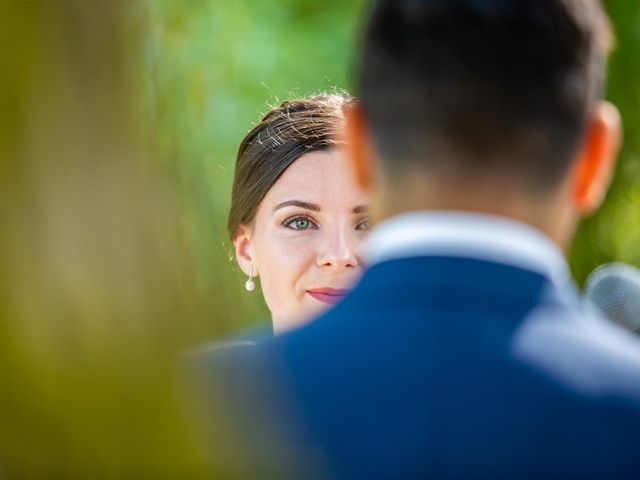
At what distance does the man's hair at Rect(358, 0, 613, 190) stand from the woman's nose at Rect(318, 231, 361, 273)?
237 cm

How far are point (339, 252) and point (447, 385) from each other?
267 cm

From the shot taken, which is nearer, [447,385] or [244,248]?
[447,385]

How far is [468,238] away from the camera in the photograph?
93.9 inches

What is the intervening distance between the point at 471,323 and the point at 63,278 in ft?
2.34

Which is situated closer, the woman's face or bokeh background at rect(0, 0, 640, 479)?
bokeh background at rect(0, 0, 640, 479)

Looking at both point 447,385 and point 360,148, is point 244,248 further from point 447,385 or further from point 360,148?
point 447,385

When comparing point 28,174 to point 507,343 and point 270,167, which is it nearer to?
point 507,343

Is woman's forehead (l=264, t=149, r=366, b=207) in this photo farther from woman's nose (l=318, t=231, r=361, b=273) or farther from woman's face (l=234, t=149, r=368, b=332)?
woman's nose (l=318, t=231, r=361, b=273)

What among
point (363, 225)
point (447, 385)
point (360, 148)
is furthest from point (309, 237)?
point (447, 385)

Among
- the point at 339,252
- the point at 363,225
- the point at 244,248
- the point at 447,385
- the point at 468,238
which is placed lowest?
the point at 447,385

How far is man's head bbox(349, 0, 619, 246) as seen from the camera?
242cm

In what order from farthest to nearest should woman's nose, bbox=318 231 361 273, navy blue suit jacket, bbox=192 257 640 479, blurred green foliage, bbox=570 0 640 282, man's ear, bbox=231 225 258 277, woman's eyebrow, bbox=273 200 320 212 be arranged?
blurred green foliage, bbox=570 0 640 282
man's ear, bbox=231 225 258 277
woman's eyebrow, bbox=273 200 320 212
woman's nose, bbox=318 231 361 273
navy blue suit jacket, bbox=192 257 640 479

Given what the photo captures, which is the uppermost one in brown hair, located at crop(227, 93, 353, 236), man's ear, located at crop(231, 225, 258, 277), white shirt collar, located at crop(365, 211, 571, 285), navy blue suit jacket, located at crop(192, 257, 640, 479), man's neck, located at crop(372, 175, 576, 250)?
brown hair, located at crop(227, 93, 353, 236)

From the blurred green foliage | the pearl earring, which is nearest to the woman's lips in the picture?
the pearl earring
